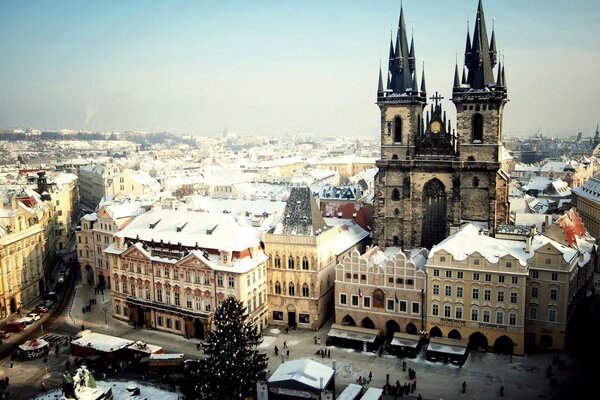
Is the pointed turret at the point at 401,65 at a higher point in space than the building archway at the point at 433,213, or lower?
higher

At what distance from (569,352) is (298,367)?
33.6m

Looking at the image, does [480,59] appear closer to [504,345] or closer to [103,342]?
[504,345]

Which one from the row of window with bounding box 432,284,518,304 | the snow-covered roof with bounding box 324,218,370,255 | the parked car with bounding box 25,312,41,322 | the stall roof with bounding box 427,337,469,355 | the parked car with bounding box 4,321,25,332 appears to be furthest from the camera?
the snow-covered roof with bounding box 324,218,370,255

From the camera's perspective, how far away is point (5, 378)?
2506 inches

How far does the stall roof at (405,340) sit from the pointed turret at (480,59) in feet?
122

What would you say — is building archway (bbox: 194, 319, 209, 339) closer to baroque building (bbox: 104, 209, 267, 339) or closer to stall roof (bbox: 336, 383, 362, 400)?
baroque building (bbox: 104, 209, 267, 339)

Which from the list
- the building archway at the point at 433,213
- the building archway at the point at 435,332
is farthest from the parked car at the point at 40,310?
the building archway at the point at 433,213

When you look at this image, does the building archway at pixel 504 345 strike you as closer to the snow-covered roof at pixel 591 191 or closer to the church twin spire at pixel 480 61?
the church twin spire at pixel 480 61

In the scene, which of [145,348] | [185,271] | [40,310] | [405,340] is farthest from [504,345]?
[40,310]

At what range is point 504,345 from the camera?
6900cm

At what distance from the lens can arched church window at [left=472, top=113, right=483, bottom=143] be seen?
82.6 metres

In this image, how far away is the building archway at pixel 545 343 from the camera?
68463 millimetres

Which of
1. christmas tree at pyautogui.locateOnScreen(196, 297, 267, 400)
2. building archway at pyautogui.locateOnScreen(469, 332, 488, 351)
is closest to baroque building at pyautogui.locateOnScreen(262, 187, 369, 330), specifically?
building archway at pyautogui.locateOnScreen(469, 332, 488, 351)

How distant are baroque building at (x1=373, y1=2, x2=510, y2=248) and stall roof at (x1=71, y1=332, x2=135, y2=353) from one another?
135 ft
